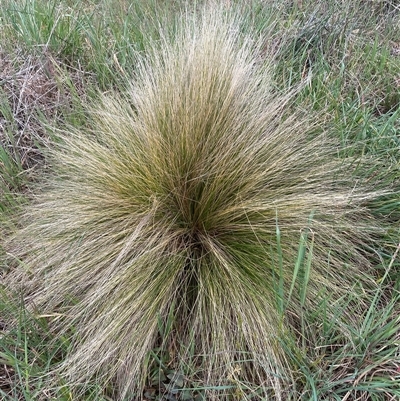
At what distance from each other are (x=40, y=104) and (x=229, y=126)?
3.44ft

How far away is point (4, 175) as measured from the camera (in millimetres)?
1936

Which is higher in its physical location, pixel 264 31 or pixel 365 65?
pixel 264 31

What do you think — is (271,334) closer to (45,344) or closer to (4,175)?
(45,344)

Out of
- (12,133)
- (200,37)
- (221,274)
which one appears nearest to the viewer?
(221,274)

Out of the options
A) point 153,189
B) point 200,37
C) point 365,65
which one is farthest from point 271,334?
point 365,65

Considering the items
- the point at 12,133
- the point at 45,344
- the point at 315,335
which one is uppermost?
the point at 12,133

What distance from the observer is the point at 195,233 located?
157 cm

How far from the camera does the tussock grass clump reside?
1361 mm

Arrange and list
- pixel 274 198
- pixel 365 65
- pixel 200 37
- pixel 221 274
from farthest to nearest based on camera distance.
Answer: pixel 365 65, pixel 200 37, pixel 274 198, pixel 221 274

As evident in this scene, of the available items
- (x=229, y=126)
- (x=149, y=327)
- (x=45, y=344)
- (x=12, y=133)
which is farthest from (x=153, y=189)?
(x=12, y=133)

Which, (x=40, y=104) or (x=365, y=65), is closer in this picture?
(x=40, y=104)

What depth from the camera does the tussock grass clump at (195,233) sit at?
1.36 metres

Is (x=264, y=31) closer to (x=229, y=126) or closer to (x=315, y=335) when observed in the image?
(x=229, y=126)

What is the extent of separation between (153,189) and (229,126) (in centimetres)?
36
